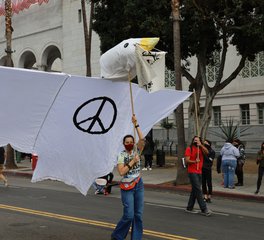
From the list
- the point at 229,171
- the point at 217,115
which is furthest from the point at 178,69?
the point at 217,115

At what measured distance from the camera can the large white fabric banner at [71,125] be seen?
6.14 metres

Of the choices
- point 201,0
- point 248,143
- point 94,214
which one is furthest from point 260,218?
point 248,143

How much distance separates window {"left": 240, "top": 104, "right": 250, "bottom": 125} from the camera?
3117 centimetres

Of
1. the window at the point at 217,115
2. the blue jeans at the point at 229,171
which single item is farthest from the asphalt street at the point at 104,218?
the window at the point at 217,115

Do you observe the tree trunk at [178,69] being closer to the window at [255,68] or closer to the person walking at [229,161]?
the person walking at [229,161]

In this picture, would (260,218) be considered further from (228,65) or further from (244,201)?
(228,65)

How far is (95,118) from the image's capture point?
257 inches

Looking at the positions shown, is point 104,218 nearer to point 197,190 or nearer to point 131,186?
point 197,190

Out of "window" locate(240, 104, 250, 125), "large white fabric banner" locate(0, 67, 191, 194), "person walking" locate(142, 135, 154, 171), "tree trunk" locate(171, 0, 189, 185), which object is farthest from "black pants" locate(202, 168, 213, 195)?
"window" locate(240, 104, 250, 125)

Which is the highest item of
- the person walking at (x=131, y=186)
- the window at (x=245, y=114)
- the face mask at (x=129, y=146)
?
the window at (x=245, y=114)

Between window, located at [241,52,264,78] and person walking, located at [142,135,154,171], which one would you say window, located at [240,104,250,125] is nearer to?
window, located at [241,52,264,78]

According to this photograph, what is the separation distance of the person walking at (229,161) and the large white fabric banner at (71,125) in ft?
26.3

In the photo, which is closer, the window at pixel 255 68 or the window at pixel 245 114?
the window at pixel 255 68

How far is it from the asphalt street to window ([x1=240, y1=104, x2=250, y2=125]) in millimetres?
18805
